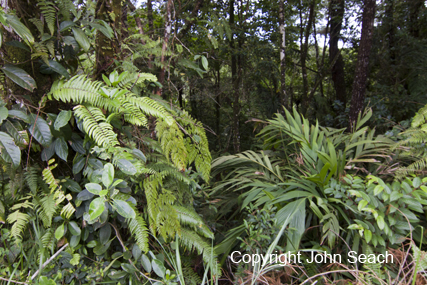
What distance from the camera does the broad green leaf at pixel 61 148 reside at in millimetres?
1146

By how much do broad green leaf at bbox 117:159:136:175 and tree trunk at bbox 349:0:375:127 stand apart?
338 cm

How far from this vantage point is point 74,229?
46.6 inches

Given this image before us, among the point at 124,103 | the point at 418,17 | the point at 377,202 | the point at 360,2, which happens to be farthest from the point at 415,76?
the point at 124,103

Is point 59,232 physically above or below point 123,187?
below

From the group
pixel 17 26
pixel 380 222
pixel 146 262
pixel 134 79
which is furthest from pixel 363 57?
pixel 17 26

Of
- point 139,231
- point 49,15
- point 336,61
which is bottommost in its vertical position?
point 139,231

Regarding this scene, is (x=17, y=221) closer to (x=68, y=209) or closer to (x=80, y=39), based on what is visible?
(x=68, y=209)

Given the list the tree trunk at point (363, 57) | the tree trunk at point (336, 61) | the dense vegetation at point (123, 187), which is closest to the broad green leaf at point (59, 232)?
the dense vegetation at point (123, 187)

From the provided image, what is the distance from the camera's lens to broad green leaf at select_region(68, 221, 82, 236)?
3.87 feet

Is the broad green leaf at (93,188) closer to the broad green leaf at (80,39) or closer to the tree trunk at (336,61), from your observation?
the broad green leaf at (80,39)

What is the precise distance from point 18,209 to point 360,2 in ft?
23.4

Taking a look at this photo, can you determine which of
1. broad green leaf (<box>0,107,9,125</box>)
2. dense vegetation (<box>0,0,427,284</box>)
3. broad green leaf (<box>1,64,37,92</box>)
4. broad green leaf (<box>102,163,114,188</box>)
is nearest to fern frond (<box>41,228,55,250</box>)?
dense vegetation (<box>0,0,427,284</box>)

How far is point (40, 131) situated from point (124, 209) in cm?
53

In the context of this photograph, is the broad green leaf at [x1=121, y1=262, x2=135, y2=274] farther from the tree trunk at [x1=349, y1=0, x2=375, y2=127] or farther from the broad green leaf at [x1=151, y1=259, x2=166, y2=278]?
the tree trunk at [x1=349, y1=0, x2=375, y2=127]
